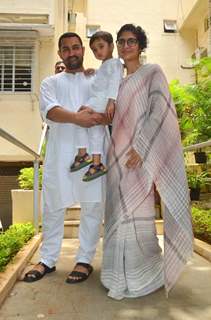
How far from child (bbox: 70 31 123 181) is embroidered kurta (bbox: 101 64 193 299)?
82mm

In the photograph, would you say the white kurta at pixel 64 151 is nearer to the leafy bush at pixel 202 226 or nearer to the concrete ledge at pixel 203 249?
the concrete ledge at pixel 203 249

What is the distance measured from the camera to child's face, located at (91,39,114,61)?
2.65m

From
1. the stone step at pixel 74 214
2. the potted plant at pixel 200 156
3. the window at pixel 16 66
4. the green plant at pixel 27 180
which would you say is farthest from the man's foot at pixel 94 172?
the window at pixel 16 66

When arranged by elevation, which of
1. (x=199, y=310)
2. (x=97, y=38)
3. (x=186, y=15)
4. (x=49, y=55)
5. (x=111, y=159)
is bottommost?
(x=199, y=310)

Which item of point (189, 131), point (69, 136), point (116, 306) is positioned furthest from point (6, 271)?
point (189, 131)

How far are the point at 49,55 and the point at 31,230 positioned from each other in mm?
5197

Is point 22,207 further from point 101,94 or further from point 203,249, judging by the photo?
point 101,94

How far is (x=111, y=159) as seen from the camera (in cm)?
261

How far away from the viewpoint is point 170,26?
39.2ft

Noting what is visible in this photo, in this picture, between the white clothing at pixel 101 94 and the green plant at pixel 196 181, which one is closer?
the white clothing at pixel 101 94

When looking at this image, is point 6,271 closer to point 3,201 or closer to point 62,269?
point 62,269

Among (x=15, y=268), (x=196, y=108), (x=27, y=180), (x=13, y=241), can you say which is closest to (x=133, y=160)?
(x=15, y=268)

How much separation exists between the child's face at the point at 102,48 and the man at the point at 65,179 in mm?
190

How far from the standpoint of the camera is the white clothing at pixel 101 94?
2.58 metres
